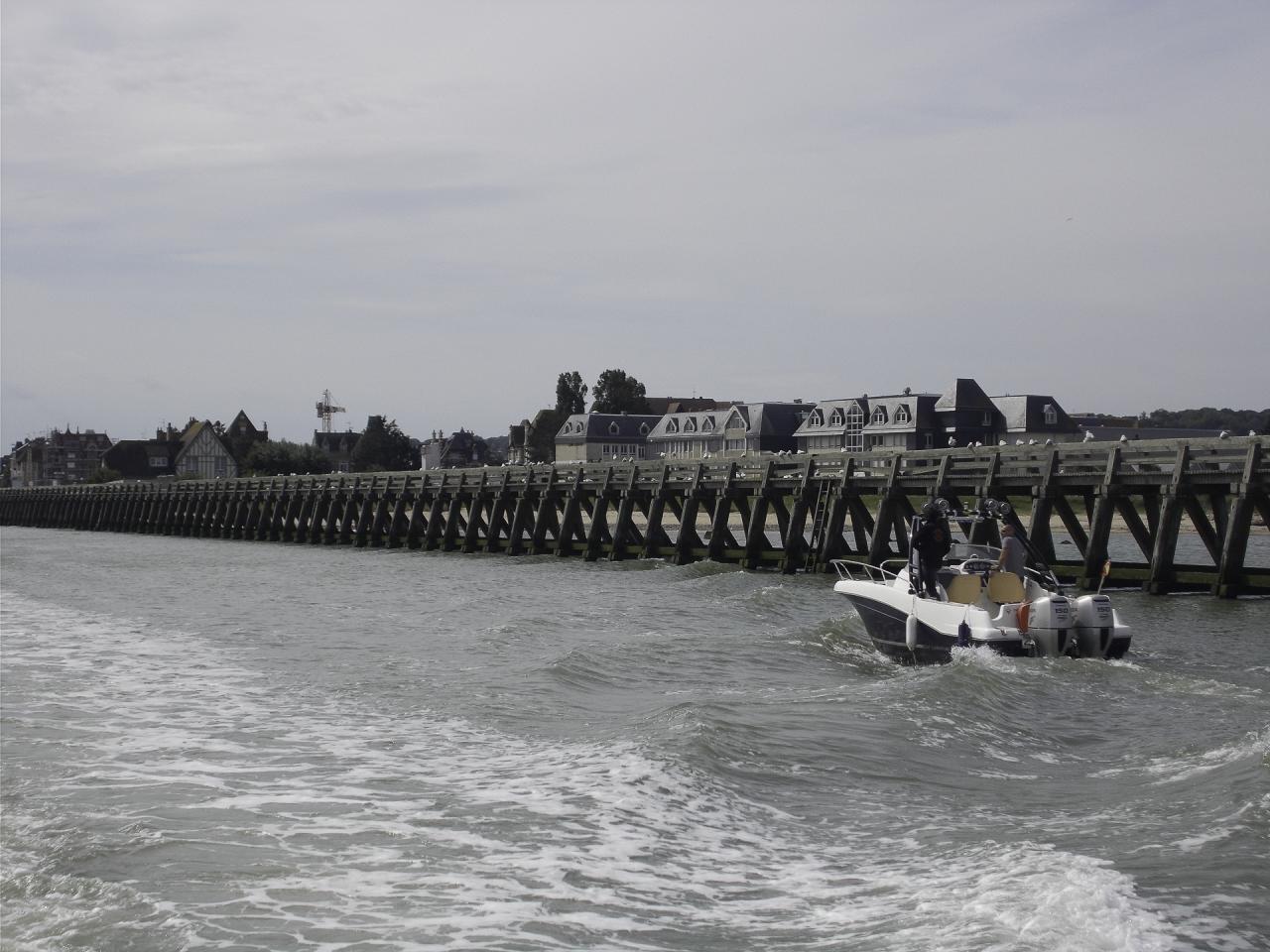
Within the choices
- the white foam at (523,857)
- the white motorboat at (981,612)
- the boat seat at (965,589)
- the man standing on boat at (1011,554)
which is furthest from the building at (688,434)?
the white foam at (523,857)

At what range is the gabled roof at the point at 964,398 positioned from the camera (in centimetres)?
10050

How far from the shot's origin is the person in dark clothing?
17.2 meters

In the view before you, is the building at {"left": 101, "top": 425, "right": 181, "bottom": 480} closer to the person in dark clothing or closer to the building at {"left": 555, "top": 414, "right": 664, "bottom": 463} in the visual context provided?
the building at {"left": 555, "top": 414, "right": 664, "bottom": 463}

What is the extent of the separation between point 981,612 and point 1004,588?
2.28 ft

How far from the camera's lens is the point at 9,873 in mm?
8117

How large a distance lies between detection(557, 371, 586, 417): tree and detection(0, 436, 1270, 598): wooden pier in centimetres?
9104

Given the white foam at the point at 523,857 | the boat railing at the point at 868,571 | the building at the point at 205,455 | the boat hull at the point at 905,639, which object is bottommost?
the white foam at the point at 523,857

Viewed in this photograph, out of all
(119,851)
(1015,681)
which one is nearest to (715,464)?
(1015,681)

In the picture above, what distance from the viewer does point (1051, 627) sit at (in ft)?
51.0

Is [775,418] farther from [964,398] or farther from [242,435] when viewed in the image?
[242,435]

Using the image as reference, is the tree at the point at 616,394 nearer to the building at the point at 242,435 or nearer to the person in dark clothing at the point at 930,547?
the building at the point at 242,435

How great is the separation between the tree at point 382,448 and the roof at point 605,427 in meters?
18.6

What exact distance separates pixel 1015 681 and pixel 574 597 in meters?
13.7

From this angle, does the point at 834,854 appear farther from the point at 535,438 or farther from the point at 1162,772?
the point at 535,438
